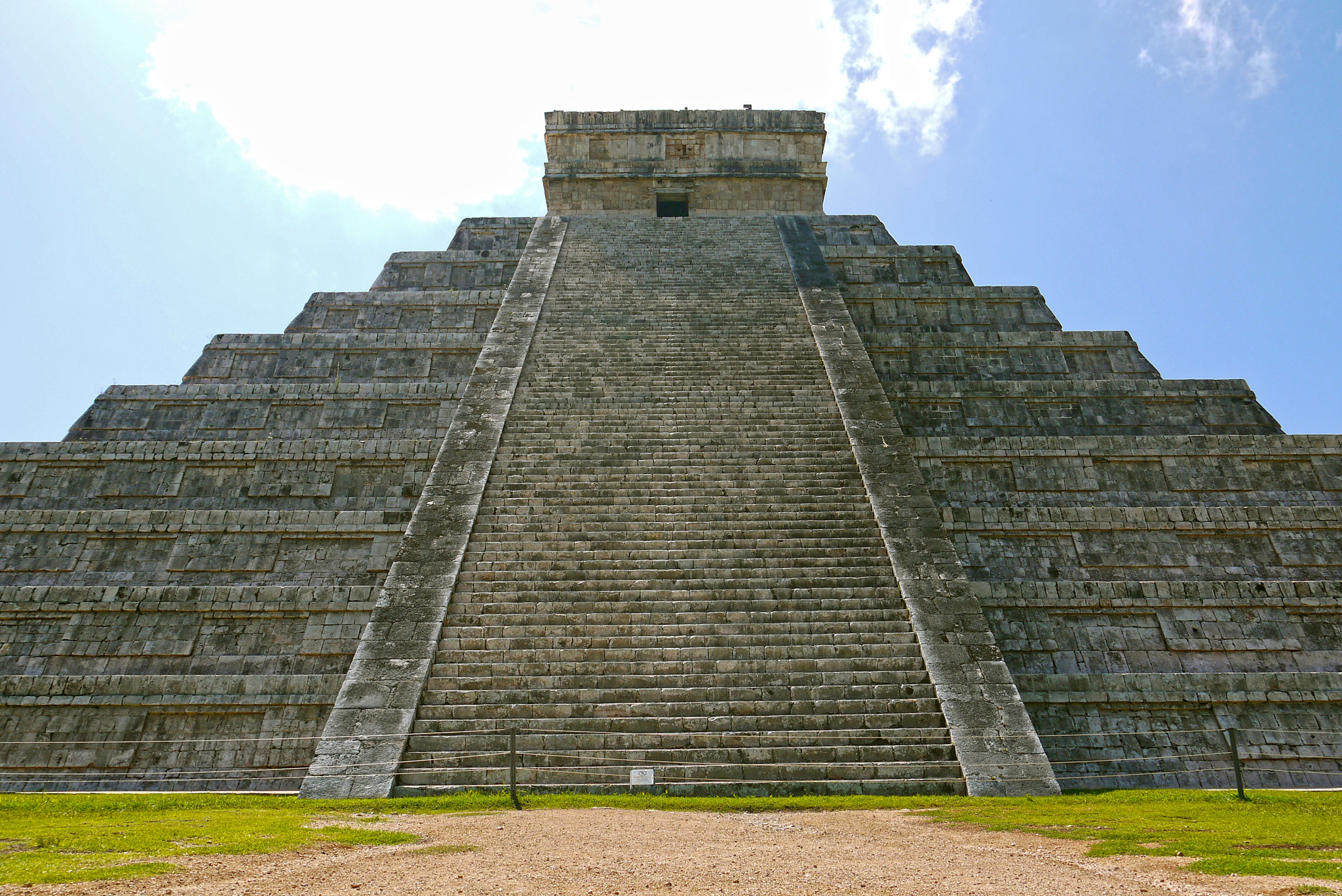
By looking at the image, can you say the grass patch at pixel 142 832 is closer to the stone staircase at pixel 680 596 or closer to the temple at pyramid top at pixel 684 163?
the stone staircase at pixel 680 596

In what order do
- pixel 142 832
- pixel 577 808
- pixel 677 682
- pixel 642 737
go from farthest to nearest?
1. pixel 677 682
2. pixel 642 737
3. pixel 577 808
4. pixel 142 832

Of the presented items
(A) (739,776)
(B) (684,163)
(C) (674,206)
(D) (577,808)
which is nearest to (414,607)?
(D) (577,808)

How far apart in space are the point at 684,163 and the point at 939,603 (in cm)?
1680

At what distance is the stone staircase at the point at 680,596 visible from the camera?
7.75 metres

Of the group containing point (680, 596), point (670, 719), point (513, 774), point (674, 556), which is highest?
point (674, 556)

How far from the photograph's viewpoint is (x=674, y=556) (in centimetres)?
1010

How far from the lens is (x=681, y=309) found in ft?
53.4

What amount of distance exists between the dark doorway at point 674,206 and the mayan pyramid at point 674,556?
559 cm

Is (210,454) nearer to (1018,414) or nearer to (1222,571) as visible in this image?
(1018,414)

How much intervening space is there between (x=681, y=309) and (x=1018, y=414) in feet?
22.0

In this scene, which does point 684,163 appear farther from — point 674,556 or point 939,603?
point 939,603

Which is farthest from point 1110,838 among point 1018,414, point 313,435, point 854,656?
point 313,435

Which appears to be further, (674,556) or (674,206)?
(674,206)

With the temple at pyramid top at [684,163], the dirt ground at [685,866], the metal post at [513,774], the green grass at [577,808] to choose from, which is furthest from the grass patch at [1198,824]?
the temple at pyramid top at [684,163]
